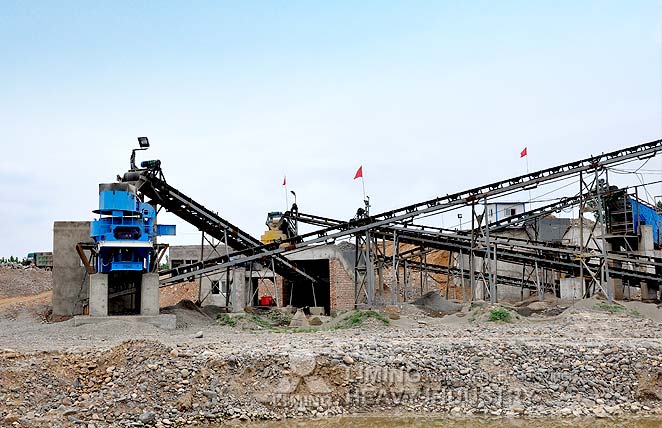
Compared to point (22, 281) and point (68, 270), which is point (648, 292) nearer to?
point (68, 270)

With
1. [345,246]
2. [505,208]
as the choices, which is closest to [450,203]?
[345,246]

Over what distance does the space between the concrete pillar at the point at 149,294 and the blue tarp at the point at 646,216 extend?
78.8 feet

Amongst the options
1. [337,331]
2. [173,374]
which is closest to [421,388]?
[173,374]

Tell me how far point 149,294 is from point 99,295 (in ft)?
5.83

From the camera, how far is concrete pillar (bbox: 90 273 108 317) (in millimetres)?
24625

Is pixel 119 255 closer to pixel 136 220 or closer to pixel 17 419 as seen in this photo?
pixel 136 220

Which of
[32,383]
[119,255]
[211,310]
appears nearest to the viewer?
[32,383]

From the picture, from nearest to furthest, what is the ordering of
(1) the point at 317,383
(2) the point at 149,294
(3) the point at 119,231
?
(1) the point at 317,383, (3) the point at 119,231, (2) the point at 149,294

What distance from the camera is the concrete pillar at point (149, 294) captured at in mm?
25312

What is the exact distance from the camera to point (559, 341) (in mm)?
18719

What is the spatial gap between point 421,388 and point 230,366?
4523mm

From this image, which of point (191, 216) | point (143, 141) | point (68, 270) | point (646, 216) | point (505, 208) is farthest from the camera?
point (505, 208)

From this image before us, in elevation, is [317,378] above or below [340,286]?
below

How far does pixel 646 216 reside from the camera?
117ft
